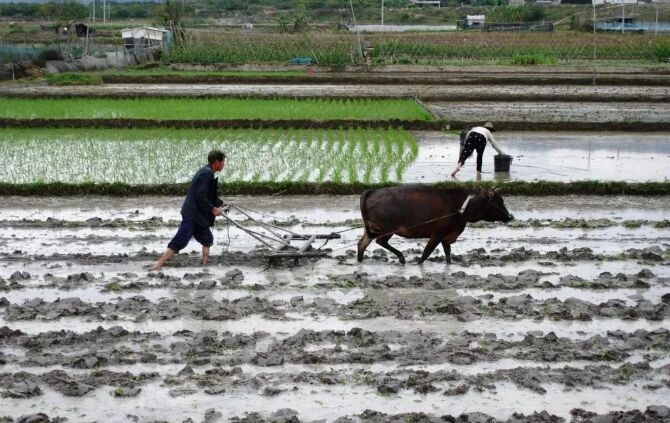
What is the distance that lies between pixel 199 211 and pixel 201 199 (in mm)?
137

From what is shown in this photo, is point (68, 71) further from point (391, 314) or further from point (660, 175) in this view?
point (391, 314)

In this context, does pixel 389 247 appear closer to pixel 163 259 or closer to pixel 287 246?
pixel 287 246

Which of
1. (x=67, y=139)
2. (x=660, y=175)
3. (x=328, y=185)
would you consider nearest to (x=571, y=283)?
(x=328, y=185)

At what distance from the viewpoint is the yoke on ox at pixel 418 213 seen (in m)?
9.29

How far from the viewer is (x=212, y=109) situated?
2255 centimetres

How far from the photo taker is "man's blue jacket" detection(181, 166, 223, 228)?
9062 millimetres

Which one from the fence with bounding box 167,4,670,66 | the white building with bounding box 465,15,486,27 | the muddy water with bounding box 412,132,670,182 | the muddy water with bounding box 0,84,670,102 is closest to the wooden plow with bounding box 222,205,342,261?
the muddy water with bounding box 412,132,670,182

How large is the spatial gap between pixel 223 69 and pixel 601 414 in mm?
33224

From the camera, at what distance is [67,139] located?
17.8 metres

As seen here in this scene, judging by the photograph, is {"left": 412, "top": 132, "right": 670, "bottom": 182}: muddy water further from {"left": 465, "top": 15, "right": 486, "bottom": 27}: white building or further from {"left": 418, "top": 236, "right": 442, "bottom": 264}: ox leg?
{"left": 465, "top": 15, "right": 486, "bottom": 27}: white building

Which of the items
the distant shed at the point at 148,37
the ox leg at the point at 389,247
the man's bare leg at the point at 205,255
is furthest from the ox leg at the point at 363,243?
the distant shed at the point at 148,37

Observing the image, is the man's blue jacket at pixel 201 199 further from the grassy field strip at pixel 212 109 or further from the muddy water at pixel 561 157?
the grassy field strip at pixel 212 109

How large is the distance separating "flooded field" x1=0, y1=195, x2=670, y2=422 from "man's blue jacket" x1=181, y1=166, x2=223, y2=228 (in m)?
0.51

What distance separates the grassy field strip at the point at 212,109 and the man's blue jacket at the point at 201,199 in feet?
37.2
